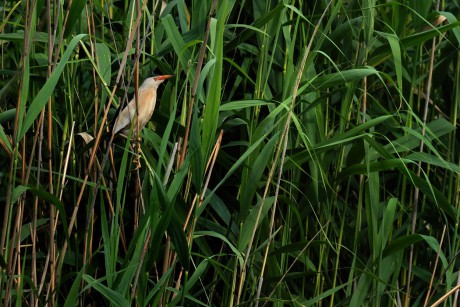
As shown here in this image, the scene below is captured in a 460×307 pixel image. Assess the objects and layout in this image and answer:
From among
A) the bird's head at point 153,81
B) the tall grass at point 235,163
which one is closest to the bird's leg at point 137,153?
the tall grass at point 235,163

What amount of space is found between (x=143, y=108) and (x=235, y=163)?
0.26 m

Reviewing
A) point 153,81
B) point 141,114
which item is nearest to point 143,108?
point 141,114

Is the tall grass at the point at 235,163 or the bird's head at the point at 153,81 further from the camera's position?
the bird's head at the point at 153,81

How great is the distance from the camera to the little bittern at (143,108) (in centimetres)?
194

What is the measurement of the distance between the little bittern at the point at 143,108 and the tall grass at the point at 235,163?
0.04 meters

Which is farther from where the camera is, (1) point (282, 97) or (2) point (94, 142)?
(1) point (282, 97)

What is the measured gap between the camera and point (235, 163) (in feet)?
6.21

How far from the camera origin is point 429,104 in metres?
2.54

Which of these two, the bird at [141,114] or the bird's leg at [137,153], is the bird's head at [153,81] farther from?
the bird's leg at [137,153]

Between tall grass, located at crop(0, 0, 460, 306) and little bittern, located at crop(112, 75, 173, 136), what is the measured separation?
1.7 inches

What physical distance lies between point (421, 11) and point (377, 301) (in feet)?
2.44

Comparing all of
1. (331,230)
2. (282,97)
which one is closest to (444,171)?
(331,230)

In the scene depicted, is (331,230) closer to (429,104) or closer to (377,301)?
(377,301)

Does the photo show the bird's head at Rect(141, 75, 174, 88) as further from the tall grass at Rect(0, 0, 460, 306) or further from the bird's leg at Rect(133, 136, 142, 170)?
the bird's leg at Rect(133, 136, 142, 170)
